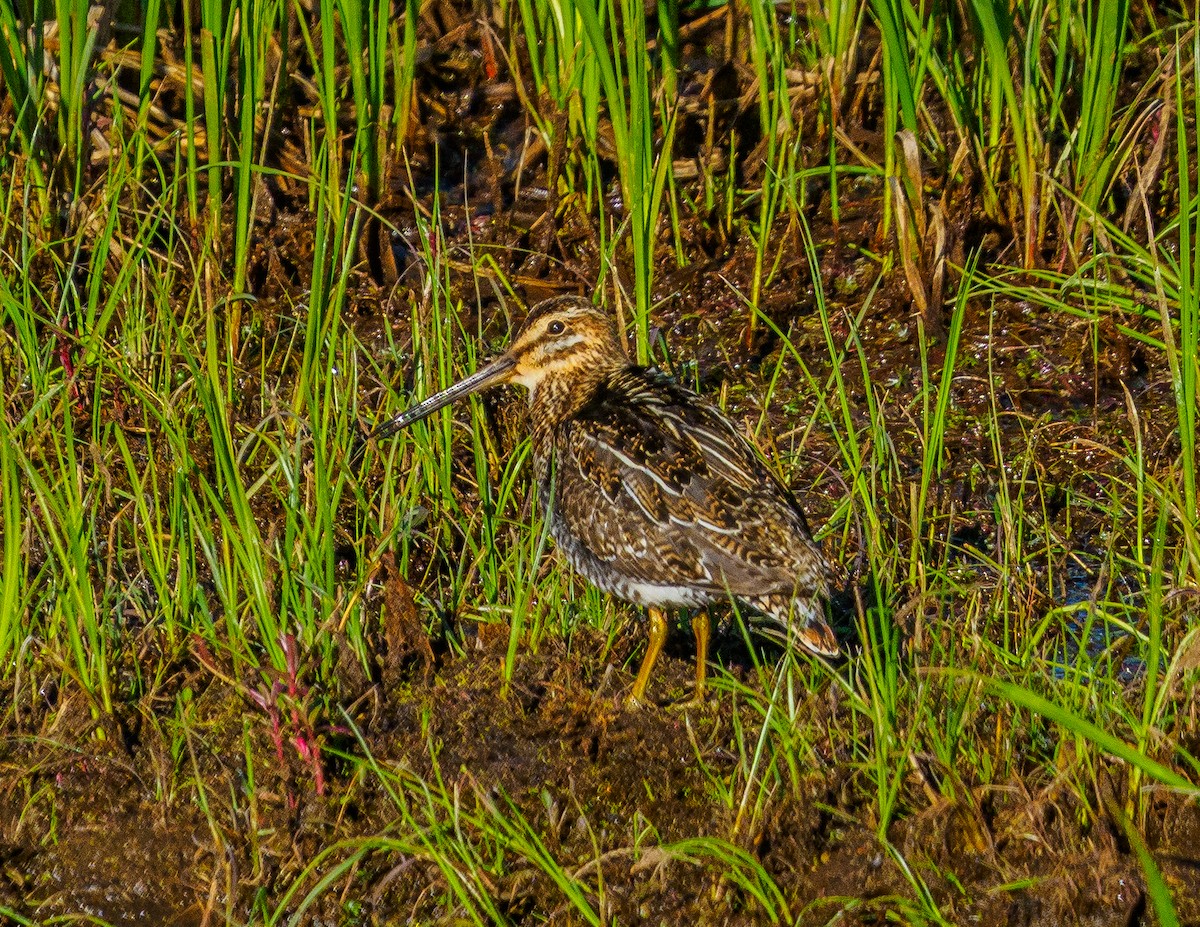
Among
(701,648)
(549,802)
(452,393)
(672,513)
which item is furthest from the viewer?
(452,393)

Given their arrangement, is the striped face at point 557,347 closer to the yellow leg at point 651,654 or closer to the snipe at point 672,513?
the snipe at point 672,513

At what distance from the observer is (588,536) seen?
4344 millimetres

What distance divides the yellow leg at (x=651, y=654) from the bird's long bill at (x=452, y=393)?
85cm

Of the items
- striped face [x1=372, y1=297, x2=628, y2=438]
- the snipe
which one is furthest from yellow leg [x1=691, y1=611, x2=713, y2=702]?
striped face [x1=372, y1=297, x2=628, y2=438]

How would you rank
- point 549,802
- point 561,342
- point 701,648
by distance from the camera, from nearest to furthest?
point 549,802
point 701,648
point 561,342

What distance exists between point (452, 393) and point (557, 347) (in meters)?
0.37

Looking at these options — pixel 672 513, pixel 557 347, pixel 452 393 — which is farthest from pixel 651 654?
pixel 557 347

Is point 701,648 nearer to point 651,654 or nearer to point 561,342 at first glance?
point 651,654

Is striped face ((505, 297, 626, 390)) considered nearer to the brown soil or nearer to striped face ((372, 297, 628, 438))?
striped face ((372, 297, 628, 438))

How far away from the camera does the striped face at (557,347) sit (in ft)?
16.4

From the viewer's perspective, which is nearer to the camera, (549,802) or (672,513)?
(549,802)

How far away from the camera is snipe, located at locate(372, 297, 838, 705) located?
4137 mm

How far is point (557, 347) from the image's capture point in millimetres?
5004

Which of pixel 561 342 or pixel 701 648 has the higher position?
pixel 561 342
